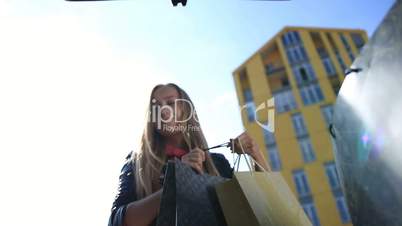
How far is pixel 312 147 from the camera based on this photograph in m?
17.0

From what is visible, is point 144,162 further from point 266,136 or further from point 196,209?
point 266,136

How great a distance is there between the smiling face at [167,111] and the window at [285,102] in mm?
17393

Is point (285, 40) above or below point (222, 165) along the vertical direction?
above

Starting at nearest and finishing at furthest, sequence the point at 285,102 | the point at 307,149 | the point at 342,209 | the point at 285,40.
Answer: the point at 342,209
the point at 307,149
the point at 285,102
the point at 285,40

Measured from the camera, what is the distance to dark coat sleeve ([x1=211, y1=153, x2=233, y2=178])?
160cm

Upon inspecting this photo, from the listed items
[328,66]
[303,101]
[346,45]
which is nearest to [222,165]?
[303,101]

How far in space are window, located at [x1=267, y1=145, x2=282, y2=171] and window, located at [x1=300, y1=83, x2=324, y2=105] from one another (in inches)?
143

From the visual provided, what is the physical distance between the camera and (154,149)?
4.99 ft

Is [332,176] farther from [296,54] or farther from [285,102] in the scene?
[296,54]

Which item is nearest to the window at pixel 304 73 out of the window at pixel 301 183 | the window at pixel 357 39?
the window at pixel 357 39

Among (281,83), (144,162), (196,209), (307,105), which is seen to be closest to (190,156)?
(196,209)

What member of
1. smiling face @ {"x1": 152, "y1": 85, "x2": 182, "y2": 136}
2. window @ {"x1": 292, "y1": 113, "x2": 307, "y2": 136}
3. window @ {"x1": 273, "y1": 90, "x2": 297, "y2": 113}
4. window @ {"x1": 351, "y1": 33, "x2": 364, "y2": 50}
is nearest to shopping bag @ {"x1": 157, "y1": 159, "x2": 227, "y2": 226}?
smiling face @ {"x1": 152, "y1": 85, "x2": 182, "y2": 136}

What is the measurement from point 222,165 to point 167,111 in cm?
42

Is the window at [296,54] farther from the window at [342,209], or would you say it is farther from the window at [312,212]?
the window at [312,212]
